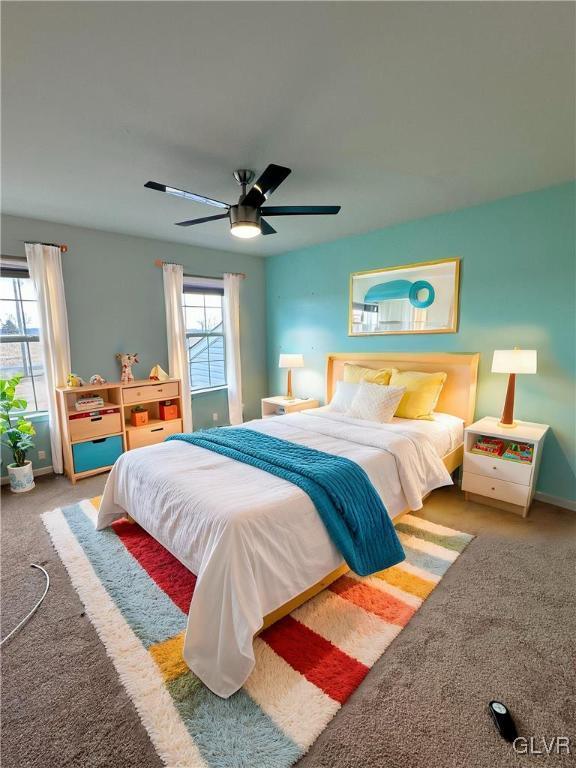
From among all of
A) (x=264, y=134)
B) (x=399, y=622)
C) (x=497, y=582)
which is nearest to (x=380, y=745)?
(x=399, y=622)

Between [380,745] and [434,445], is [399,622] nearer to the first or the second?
[380,745]

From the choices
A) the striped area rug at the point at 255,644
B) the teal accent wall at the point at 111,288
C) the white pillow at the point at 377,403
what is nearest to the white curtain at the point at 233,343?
the teal accent wall at the point at 111,288

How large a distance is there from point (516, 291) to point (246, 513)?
292 cm

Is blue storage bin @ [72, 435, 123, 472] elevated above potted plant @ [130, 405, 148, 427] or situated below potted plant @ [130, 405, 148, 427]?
below

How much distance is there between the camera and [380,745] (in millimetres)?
1276

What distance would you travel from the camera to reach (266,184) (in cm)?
201

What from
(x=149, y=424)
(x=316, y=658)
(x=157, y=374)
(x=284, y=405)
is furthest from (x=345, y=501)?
(x=157, y=374)

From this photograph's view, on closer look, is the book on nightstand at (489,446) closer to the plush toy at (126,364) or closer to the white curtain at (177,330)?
the white curtain at (177,330)

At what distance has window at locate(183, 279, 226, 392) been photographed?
477 cm

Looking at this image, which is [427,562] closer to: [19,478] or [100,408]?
[100,408]

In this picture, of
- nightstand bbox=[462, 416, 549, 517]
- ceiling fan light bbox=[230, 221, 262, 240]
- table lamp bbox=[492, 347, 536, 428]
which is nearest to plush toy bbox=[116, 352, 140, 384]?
ceiling fan light bbox=[230, 221, 262, 240]

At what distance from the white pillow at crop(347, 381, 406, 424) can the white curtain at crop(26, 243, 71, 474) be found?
9.85 ft

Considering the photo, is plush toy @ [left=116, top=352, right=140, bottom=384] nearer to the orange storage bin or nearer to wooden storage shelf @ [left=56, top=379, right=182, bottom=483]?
wooden storage shelf @ [left=56, top=379, right=182, bottom=483]

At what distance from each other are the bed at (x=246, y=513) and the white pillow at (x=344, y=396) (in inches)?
14.8
